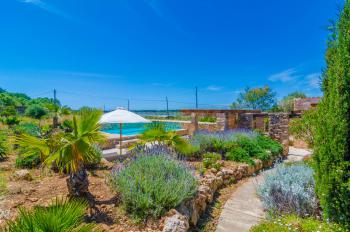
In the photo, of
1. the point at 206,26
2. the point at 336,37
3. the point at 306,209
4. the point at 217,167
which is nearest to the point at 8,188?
the point at 217,167

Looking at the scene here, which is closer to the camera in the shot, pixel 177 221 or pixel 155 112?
pixel 177 221

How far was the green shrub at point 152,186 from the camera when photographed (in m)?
3.33

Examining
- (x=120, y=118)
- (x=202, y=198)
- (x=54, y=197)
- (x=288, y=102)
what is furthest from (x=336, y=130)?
(x=288, y=102)

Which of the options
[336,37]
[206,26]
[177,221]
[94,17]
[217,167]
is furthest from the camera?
[206,26]

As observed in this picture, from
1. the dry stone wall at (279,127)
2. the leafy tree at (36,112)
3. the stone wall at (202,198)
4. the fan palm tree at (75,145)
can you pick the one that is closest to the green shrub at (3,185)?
the fan palm tree at (75,145)

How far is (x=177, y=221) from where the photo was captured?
316 centimetres

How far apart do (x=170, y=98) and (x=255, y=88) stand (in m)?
11.0

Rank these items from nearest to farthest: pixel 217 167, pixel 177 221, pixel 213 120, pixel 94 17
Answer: pixel 177 221 → pixel 217 167 → pixel 94 17 → pixel 213 120

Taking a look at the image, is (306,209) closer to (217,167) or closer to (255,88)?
(217,167)

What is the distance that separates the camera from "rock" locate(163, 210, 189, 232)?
9.94 feet

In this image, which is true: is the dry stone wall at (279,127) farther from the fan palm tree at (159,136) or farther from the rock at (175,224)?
the rock at (175,224)

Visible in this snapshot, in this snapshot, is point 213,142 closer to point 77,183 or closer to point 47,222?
point 77,183

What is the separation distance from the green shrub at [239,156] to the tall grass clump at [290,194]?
7.17 feet

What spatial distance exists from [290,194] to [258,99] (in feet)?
84.1
